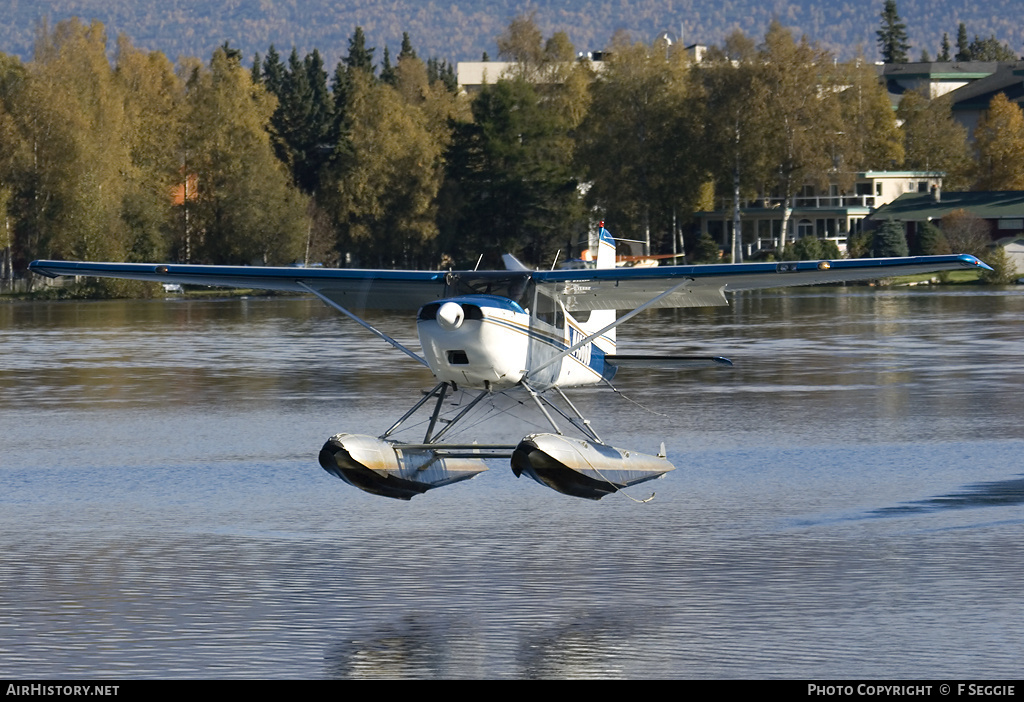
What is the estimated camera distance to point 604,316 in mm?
13805

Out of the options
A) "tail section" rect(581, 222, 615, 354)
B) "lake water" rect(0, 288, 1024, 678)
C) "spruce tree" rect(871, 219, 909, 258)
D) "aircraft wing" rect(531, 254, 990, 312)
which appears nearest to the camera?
"lake water" rect(0, 288, 1024, 678)

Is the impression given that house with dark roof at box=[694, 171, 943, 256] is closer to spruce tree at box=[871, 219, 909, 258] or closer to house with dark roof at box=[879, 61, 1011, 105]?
spruce tree at box=[871, 219, 909, 258]

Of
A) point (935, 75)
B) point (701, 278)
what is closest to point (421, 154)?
point (701, 278)

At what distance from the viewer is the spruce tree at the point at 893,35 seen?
144 meters

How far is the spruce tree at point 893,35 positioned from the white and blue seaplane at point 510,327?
140 m

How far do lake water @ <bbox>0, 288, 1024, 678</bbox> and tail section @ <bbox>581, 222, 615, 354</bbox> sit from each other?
3.17 feet

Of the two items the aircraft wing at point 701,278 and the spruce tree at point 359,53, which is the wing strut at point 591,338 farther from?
the spruce tree at point 359,53

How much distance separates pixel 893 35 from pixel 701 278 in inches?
5605

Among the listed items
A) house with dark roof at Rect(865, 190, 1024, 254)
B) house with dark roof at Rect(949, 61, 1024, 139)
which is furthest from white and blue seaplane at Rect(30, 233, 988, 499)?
house with dark roof at Rect(949, 61, 1024, 139)

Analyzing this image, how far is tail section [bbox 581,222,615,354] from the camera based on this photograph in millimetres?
13568

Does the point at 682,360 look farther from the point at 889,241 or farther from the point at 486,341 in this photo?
the point at 889,241

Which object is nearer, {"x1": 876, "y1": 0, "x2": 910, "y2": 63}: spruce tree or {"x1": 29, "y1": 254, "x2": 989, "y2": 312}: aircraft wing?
{"x1": 29, "y1": 254, "x2": 989, "y2": 312}: aircraft wing

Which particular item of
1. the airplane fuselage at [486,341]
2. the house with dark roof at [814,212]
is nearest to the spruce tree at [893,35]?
the house with dark roof at [814,212]
